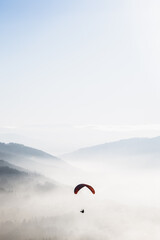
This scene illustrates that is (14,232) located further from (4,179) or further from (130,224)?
(130,224)

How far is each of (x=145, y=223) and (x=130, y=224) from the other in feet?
40.0

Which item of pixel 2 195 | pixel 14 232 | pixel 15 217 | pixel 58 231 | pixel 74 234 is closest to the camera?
pixel 14 232

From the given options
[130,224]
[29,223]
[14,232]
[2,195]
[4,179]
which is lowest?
[14,232]

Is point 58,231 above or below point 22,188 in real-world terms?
below

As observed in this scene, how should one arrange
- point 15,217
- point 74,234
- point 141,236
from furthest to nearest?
point 141,236 < point 15,217 < point 74,234

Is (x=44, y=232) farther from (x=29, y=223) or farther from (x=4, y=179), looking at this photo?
(x=4, y=179)

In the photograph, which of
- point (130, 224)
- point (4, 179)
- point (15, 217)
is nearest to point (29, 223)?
point (15, 217)

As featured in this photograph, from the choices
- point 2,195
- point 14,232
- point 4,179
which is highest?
point 4,179

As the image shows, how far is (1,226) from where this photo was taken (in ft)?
433

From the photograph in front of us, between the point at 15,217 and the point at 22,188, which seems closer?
the point at 15,217

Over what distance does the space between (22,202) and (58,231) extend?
64860 millimetres

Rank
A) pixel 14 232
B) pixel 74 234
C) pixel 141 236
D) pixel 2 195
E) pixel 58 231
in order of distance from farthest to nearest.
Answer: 1. pixel 141 236
2. pixel 2 195
3. pixel 74 234
4. pixel 58 231
5. pixel 14 232

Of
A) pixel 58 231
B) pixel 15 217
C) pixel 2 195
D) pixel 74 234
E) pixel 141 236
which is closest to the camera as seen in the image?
pixel 58 231

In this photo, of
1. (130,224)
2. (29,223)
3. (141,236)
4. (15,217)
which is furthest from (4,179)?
(141,236)
